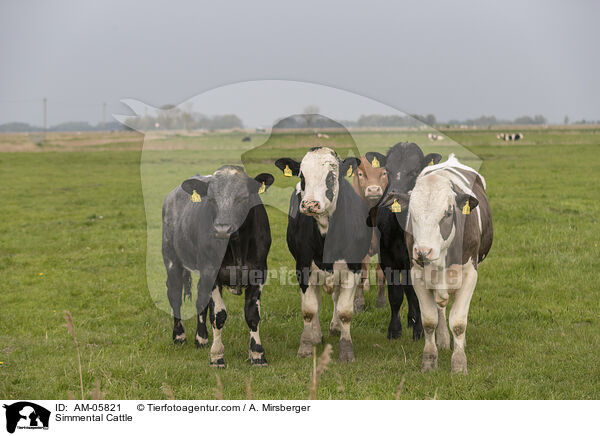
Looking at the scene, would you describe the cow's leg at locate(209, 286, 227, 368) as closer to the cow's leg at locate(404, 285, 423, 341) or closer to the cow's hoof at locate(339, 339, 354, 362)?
the cow's hoof at locate(339, 339, 354, 362)

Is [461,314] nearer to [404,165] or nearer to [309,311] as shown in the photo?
[309,311]

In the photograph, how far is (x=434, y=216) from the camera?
5.73 meters

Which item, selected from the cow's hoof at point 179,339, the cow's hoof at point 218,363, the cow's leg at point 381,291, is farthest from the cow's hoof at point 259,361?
the cow's leg at point 381,291

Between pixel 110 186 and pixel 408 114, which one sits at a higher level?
pixel 408 114

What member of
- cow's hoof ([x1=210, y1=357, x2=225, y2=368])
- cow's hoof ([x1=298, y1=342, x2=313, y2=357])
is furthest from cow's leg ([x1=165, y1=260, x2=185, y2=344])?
cow's hoof ([x1=298, y1=342, x2=313, y2=357])

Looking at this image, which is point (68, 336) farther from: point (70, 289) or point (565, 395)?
point (565, 395)

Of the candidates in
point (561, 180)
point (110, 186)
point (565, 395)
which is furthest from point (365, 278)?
point (110, 186)

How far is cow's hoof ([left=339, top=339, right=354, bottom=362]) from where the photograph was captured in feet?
22.3

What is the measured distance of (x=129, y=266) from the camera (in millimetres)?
12016

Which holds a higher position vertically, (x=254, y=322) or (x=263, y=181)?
(x=263, y=181)

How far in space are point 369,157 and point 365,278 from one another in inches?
84.5
